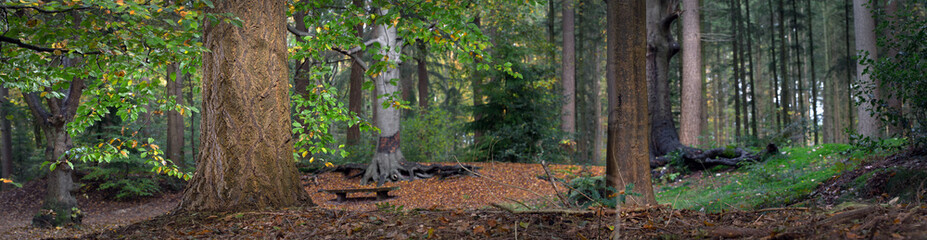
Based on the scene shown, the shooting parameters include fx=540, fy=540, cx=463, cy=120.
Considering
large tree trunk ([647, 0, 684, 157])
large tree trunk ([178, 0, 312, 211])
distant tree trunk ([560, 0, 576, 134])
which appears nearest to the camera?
large tree trunk ([178, 0, 312, 211])

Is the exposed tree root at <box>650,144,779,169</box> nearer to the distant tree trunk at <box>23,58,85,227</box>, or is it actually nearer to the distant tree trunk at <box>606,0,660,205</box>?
the distant tree trunk at <box>606,0,660,205</box>

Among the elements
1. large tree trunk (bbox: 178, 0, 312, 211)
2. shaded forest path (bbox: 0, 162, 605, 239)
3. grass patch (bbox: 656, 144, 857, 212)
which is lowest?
shaded forest path (bbox: 0, 162, 605, 239)

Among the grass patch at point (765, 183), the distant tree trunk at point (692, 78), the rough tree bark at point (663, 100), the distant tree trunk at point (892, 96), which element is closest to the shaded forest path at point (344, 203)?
the rough tree bark at point (663, 100)

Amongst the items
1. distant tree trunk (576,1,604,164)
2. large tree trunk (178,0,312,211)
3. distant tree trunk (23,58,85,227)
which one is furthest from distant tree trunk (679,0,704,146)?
distant tree trunk (23,58,85,227)

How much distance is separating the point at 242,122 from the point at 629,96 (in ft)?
12.1

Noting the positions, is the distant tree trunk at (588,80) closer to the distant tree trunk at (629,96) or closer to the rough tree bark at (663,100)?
the rough tree bark at (663,100)

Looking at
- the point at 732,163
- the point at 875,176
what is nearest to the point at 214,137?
the point at 875,176

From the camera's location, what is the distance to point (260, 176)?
4922 millimetres

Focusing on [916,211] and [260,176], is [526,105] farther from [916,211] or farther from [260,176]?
[916,211]

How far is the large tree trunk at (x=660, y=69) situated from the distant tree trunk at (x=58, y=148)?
11470 millimetres

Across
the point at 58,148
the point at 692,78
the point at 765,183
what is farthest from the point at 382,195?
the point at 692,78

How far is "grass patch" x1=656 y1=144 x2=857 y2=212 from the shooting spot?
6777mm

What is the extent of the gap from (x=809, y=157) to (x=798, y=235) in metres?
8.94

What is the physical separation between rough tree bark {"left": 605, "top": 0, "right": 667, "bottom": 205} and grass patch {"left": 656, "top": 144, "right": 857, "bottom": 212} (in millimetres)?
818
